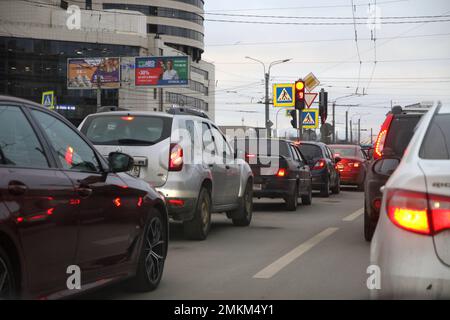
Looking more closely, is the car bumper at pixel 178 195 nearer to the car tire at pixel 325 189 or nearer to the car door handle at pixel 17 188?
the car door handle at pixel 17 188

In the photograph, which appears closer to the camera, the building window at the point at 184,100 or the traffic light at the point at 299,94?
A: the traffic light at the point at 299,94

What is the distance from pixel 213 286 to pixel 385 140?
3687 millimetres

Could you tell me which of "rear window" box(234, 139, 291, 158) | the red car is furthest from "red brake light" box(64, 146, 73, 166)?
the red car

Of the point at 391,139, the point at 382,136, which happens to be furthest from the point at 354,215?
the point at 391,139

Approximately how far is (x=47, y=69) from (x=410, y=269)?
74531mm

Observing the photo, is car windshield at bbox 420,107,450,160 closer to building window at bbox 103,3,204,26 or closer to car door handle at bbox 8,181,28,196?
car door handle at bbox 8,181,28,196

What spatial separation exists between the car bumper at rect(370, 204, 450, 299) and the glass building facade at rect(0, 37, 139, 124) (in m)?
72.0

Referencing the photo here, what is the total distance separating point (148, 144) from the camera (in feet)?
28.7

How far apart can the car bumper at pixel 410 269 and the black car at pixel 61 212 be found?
197cm

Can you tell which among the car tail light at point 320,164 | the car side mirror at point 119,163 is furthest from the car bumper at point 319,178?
the car side mirror at point 119,163

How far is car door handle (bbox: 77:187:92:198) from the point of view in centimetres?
456

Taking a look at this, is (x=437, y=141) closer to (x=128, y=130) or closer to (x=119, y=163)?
(x=119, y=163)

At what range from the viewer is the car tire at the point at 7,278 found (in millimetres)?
3629

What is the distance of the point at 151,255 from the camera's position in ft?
19.7
